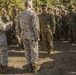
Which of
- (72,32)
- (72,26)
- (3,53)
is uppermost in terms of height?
(72,26)

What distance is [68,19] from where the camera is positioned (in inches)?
526

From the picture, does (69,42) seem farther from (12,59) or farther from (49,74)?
(49,74)

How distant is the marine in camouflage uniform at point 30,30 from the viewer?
26.7 feet

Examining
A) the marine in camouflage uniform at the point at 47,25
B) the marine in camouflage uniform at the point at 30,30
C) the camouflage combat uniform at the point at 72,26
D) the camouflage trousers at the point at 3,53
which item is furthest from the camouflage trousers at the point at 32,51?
the camouflage combat uniform at the point at 72,26

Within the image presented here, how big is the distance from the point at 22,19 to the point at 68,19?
5429mm

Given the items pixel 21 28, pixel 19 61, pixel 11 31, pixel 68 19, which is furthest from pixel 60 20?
pixel 21 28

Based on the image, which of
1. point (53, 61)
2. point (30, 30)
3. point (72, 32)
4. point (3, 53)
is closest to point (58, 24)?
point (72, 32)

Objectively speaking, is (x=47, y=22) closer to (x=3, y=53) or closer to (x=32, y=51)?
(x=32, y=51)

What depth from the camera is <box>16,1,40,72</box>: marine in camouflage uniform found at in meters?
8.12

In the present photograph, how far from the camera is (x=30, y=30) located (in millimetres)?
8305

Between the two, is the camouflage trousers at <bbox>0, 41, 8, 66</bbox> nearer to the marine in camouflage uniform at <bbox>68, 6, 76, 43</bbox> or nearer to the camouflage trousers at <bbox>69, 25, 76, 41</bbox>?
the marine in camouflage uniform at <bbox>68, 6, 76, 43</bbox>

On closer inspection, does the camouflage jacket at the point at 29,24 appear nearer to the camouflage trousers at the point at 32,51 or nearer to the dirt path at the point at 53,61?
the camouflage trousers at the point at 32,51

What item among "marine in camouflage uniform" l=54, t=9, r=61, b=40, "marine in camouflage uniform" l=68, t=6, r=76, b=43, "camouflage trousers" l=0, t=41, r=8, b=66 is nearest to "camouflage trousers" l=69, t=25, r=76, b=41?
"marine in camouflage uniform" l=68, t=6, r=76, b=43

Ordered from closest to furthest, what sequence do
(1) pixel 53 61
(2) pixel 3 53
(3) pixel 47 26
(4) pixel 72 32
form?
(2) pixel 3 53 → (1) pixel 53 61 → (3) pixel 47 26 → (4) pixel 72 32
